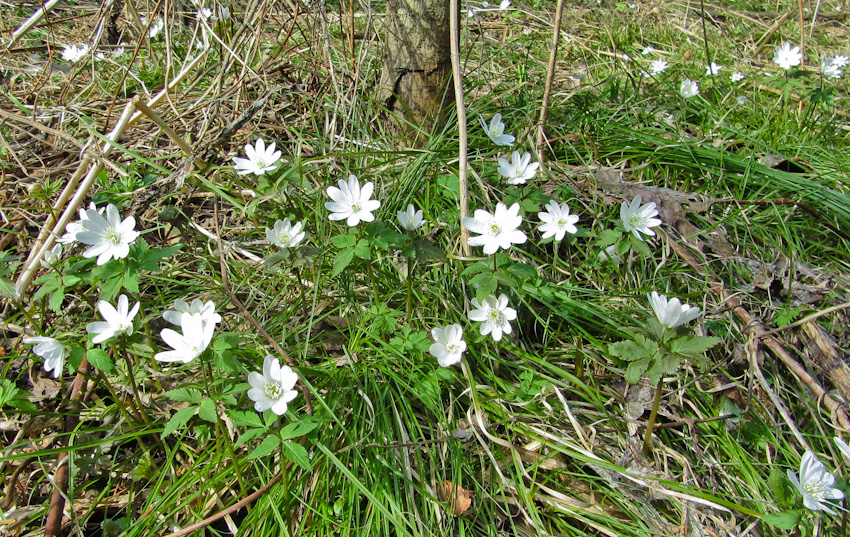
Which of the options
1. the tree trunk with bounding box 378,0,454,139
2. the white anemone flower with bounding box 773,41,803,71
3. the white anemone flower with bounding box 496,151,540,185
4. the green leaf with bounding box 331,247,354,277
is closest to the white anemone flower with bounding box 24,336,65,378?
the green leaf with bounding box 331,247,354,277

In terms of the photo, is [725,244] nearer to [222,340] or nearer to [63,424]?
[222,340]

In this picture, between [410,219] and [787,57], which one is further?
[787,57]

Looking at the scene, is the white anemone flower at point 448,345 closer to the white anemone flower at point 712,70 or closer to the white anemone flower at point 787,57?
the white anemone flower at point 712,70

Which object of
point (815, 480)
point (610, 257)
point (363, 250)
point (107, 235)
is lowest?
point (815, 480)

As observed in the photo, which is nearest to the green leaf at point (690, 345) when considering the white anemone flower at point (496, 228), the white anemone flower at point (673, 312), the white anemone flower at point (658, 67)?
the white anemone flower at point (673, 312)

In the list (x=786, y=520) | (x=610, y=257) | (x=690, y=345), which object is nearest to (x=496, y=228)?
(x=610, y=257)

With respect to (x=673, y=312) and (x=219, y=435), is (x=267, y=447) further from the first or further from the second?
(x=673, y=312)
